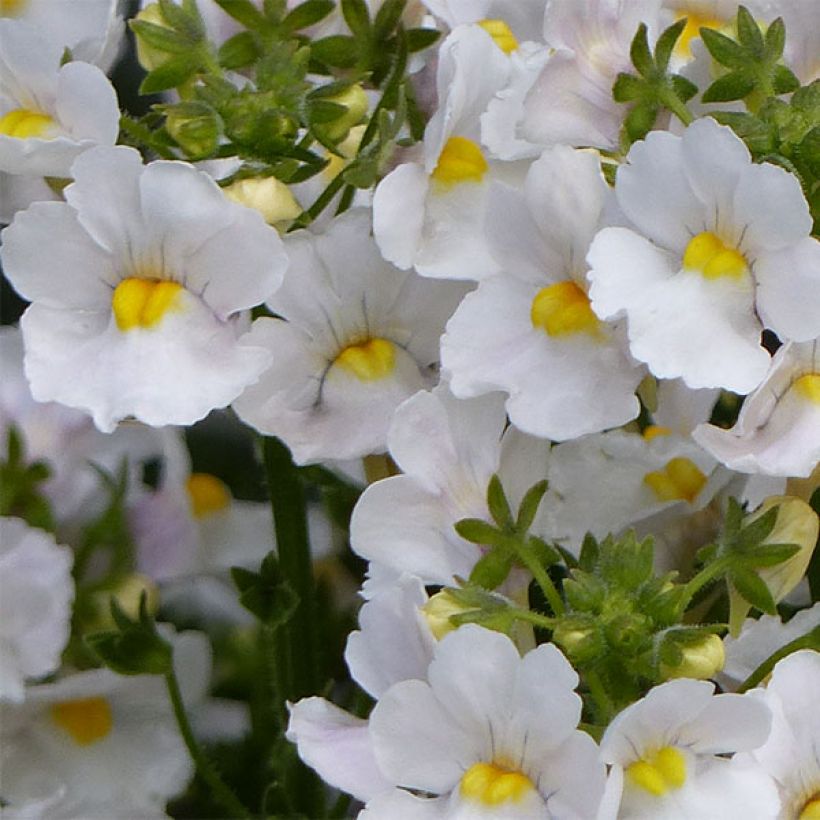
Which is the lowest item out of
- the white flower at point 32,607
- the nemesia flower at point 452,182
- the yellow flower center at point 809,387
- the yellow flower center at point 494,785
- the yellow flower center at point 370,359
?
the white flower at point 32,607

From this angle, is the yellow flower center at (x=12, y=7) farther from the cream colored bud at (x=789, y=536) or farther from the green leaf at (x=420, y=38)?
the cream colored bud at (x=789, y=536)

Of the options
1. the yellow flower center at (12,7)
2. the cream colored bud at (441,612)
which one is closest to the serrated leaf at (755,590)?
the cream colored bud at (441,612)

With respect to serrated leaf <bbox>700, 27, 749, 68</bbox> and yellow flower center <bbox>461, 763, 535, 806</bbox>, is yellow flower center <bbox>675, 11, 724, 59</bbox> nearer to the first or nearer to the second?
serrated leaf <bbox>700, 27, 749, 68</bbox>

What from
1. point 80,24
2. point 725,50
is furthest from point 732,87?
point 80,24

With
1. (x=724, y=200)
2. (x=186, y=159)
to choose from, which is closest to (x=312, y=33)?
(x=186, y=159)

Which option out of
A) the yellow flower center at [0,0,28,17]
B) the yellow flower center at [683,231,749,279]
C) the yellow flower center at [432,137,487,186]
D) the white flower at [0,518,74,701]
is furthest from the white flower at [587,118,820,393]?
the yellow flower center at [0,0,28,17]
